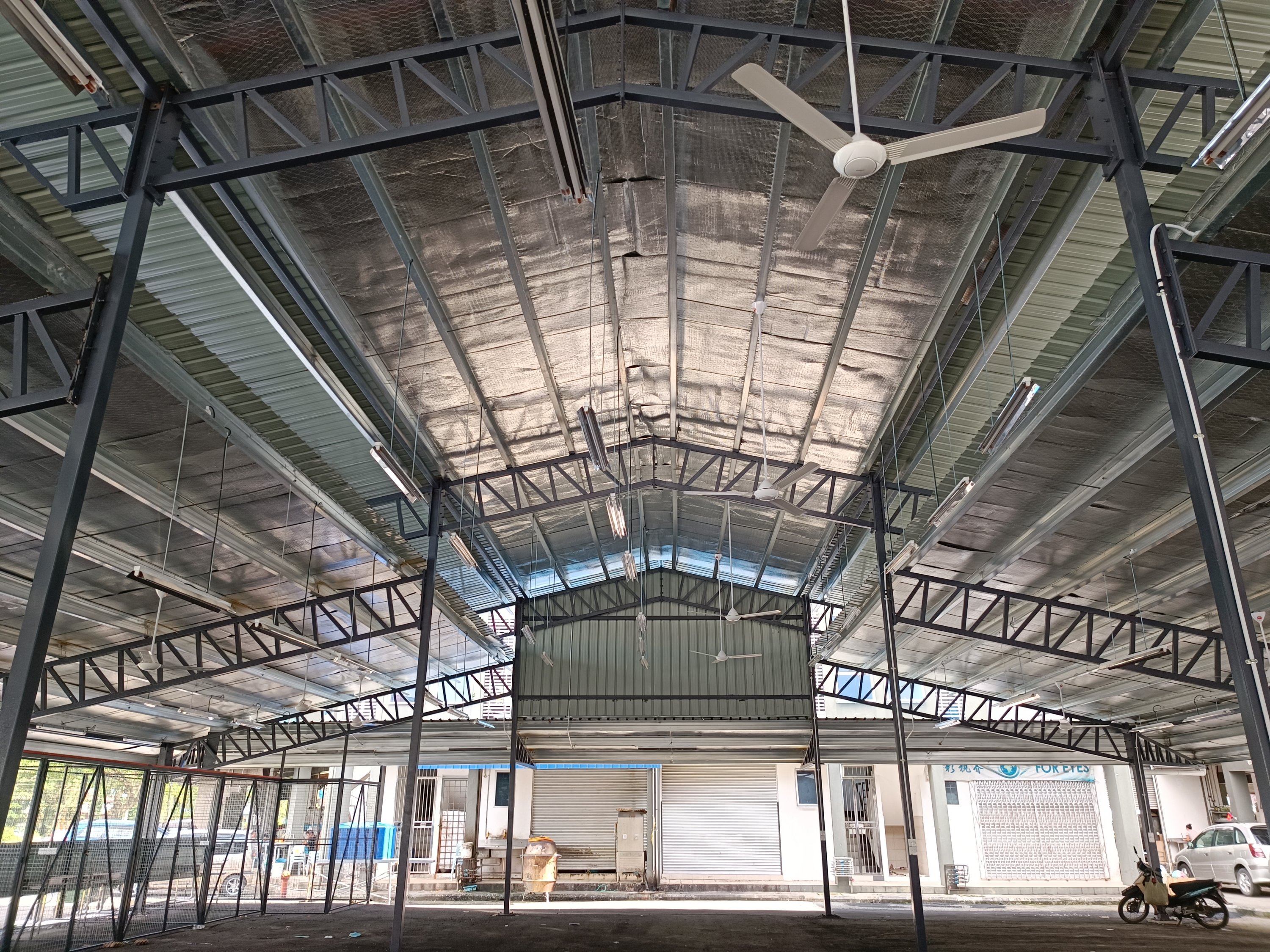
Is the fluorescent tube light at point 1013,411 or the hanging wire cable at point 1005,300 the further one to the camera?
the hanging wire cable at point 1005,300

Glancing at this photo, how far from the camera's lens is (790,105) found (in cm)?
436

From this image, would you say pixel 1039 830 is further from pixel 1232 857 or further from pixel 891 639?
pixel 891 639

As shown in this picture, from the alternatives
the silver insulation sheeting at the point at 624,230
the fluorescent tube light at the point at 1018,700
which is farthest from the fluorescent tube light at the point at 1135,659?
the silver insulation sheeting at the point at 624,230

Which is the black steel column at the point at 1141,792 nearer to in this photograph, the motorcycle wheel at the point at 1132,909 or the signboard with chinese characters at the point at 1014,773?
the signboard with chinese characters at the point at 1014,773

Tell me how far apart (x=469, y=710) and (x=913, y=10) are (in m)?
23.8

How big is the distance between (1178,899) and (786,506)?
42.7 ft

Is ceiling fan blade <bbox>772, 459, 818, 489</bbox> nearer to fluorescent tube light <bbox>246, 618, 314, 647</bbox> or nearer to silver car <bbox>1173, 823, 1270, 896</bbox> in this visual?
fluorescent tube light <bbox>246, 618, 314, 647</bbox>

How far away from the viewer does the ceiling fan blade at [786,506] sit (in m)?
10.5

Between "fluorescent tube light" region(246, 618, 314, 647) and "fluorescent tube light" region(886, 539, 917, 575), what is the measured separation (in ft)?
32.8

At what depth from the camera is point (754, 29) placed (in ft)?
22.9

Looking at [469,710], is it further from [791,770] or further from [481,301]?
[481,301]

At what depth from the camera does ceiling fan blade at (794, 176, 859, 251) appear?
16.1 ft

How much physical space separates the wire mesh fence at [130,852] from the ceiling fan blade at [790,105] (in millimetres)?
9222

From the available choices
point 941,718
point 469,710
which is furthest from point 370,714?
point 941,718
